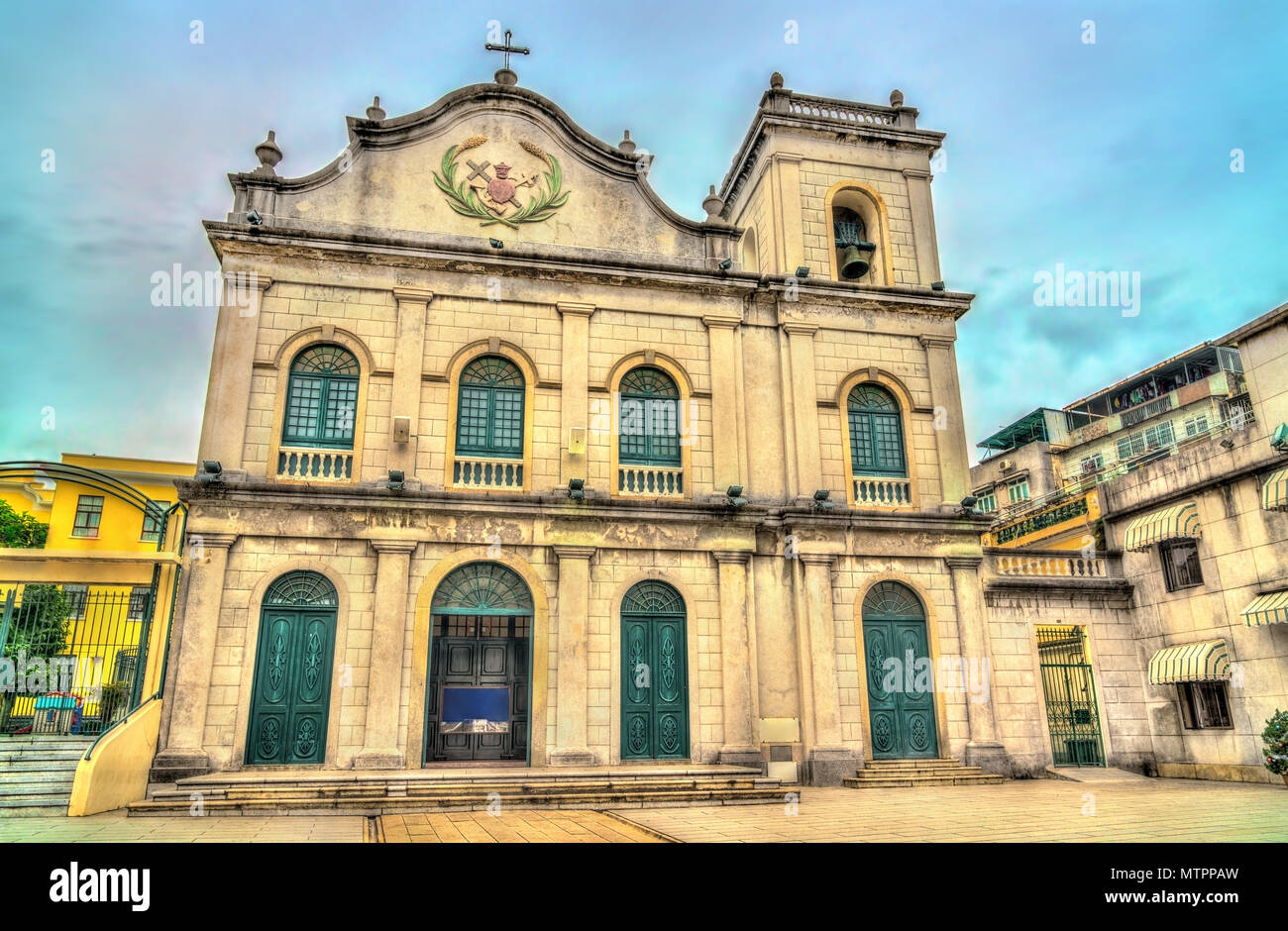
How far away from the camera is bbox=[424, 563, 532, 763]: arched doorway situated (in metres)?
15.0

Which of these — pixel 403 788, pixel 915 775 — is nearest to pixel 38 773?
pixel 403 788

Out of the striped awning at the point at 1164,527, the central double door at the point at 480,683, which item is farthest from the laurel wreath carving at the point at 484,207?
the striped awning at the point at 1164,527

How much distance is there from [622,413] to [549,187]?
194 inches

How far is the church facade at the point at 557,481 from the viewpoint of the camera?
14281 millimetres

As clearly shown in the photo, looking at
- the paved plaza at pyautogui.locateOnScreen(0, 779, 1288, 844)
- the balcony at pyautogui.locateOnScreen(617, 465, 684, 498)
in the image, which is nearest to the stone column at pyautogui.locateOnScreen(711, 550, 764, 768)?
the balcony at pyautogui.locateOnScreen(617, 465, 684, 498)

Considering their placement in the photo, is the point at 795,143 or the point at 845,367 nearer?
the point at 845,367

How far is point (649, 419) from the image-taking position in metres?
16.6

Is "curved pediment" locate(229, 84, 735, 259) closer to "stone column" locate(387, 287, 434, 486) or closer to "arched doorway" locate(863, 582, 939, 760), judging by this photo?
"stone column" locate(387, 287, 434, 486)

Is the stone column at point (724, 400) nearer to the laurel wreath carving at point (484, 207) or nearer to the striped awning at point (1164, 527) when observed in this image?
the laurel wreath carving at point (484, 207)

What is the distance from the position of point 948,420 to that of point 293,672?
13327 millimetres

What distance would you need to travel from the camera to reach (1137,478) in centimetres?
1820

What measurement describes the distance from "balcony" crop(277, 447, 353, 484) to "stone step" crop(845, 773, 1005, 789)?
407 inches

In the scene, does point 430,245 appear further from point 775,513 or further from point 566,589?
point 775,513

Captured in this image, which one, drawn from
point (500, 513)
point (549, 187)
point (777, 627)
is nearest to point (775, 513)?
point (777, 627)
